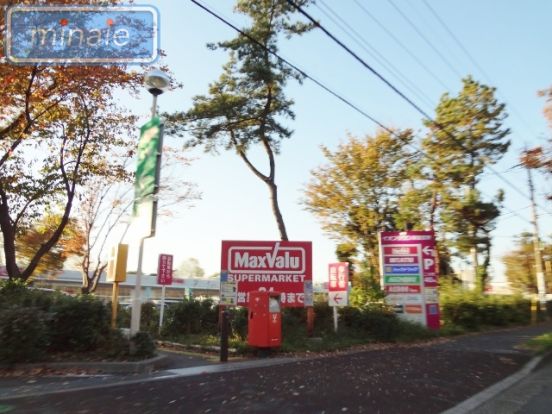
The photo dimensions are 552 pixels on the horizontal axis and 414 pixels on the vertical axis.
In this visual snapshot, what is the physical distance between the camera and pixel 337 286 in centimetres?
1468

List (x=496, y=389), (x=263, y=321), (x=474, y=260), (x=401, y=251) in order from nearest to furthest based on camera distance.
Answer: (x=496, y=389) → (x=263, y=321) → (x=401, y=251) → (x=474, y=260)

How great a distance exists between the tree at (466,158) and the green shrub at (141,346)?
71.3 feet

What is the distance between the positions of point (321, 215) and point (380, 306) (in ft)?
38.9

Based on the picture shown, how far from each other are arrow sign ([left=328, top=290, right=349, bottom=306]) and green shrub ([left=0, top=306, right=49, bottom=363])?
28.7 feet

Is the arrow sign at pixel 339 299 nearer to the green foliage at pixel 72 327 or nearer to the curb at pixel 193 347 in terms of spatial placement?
the curb at pixel 193 347

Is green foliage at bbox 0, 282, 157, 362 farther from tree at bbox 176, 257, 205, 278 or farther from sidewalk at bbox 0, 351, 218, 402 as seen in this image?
tree at bbox 176, 257, 205, 278

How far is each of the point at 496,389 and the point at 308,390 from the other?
3.26 meters

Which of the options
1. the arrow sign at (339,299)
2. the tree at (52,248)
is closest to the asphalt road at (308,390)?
the arrow sign at (339,299)

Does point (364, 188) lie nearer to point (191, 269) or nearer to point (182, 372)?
point (182, 372)

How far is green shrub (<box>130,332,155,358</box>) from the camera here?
8930 millimetres

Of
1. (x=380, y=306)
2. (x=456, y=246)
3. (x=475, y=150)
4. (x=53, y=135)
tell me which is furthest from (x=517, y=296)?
(x=53, y=135)

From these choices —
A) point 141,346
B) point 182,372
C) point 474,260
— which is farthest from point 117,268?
point 474,260

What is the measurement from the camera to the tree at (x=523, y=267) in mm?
49531

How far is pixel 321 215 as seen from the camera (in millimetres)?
27188
